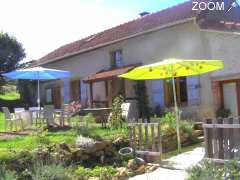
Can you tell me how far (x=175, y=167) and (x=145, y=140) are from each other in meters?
1.39

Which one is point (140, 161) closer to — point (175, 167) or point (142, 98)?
point (175, 167)

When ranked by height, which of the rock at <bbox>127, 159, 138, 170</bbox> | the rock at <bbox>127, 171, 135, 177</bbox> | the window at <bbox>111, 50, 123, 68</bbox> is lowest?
→ the rock at <bbox>127, 171, 135, 177</bbox>

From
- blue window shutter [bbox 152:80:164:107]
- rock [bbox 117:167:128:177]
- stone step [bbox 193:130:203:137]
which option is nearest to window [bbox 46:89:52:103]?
blue window shutter [bbox 152:80:164:107]

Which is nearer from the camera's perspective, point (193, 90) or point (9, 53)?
point (193, 90)

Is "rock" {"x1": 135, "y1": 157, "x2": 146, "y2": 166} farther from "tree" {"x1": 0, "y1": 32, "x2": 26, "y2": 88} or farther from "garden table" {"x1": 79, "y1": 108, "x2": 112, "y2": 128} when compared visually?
"tree" {"x1": 0, "y1": 32, "x2": 26, "y2": 88}

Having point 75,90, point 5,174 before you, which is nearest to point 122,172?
point 5,174

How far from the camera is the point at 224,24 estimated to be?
1809 cm

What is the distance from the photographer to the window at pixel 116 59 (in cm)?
2233

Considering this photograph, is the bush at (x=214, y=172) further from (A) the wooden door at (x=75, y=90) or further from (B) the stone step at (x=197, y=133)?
(A) the wooden door at (x=75, y=90)

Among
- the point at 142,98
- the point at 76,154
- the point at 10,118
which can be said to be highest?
the point at 142,98

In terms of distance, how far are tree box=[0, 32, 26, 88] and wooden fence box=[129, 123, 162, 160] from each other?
2625cm

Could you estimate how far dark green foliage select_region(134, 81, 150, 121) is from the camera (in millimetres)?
19730

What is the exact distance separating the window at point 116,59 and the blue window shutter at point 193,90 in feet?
15.9

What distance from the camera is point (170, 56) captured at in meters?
19.0
